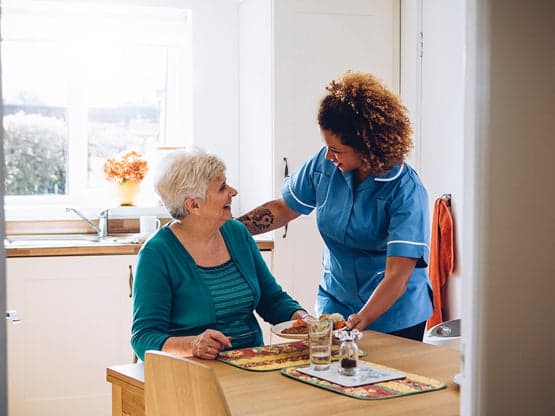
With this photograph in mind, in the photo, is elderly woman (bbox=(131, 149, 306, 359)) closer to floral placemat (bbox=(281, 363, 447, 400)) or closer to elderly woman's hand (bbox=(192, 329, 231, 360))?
elderly woman's hand (bbox=(192, 329, 231, 360))

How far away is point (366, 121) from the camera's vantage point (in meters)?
2.37

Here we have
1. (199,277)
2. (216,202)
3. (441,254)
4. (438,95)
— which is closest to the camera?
(199,277)

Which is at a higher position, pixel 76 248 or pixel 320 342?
pixel 76 248

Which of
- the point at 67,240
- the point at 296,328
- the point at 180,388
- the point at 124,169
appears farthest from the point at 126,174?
the point at 180,388

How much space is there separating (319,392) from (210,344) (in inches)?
13.9

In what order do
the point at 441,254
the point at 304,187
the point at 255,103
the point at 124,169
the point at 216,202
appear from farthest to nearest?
1. the point at 124,169
2. the point at 255,103
3. the point at 441,254
4. the point at 304,187
5. the point at 216,202

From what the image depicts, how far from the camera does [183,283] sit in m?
2.16

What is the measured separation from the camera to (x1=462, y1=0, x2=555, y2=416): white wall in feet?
2.15

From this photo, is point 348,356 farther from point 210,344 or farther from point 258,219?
point 258,219

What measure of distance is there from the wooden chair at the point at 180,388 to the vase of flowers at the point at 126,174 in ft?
8.27

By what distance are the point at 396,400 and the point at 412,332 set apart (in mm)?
802

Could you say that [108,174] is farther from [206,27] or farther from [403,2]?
[403,2]

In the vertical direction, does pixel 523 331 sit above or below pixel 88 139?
below

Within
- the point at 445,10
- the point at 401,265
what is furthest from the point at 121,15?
the point at 401,265
